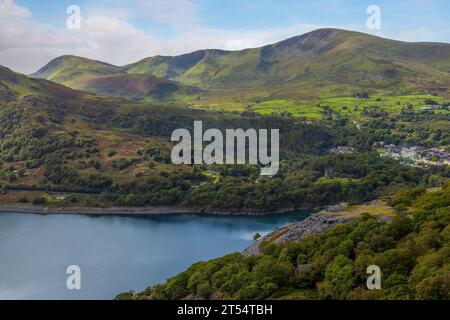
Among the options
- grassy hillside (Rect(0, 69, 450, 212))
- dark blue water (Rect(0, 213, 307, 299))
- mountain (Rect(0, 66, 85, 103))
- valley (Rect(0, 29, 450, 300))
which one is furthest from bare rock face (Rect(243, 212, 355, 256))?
mountain (Rect(0, 66, 85, 103))

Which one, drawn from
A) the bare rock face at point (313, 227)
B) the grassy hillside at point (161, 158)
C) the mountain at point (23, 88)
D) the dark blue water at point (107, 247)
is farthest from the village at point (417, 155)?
the mountain at point (23, 88)

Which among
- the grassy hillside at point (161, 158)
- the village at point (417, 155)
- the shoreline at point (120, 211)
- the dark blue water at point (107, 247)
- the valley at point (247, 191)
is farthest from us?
the village at point (417, 155)

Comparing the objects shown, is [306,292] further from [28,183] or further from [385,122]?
[385,122]

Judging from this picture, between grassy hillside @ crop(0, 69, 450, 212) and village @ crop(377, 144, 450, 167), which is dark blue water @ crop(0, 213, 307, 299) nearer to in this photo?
grassy hillside @ crop(0, 69, 450, 212)

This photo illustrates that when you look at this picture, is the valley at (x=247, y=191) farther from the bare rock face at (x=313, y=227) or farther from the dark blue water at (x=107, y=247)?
the dark blue water at (x=107, y=247)

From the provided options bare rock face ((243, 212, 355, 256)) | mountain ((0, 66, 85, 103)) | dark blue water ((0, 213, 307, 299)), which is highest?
mountain ((0, 66, 85, 103))

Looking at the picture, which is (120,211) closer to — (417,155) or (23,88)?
(417,155)

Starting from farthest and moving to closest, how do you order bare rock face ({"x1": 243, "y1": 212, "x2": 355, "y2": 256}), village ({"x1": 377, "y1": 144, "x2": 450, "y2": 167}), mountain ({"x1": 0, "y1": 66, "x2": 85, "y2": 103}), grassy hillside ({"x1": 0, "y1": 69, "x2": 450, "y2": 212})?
mountain ({"x1": 0, "y1": 66, "x2": 85, "y2": 103}) < village ({"x1": 377, "y1": 144, "x2": 450, "y2": 167}) < grassy hillside ({"x1": 0, "y1": 69, "x2": 450, "y2": 212}) < bare rock face ({"x1": 243, "y1": 212, "x2": 355, "y2": 256})

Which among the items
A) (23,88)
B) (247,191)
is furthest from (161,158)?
(23,88)

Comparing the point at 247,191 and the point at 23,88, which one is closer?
the point at 247,191

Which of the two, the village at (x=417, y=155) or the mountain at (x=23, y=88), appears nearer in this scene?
the village at (x=417, y=155)
